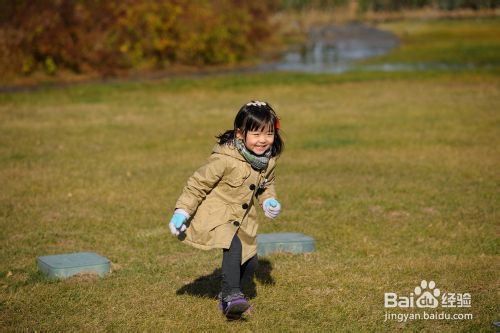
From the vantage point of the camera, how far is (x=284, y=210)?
8.66 metres

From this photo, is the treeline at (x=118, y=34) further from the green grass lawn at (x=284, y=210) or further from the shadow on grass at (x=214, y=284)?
the shadow on grass at (x=214, y=284)

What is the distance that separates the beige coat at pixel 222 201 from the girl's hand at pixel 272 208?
0.38ft

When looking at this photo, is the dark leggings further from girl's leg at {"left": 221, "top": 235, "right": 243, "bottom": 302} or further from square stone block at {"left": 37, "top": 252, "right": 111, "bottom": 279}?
square stone block at {"left": 37, "top": 252, "right": 111, "bottom": 279}

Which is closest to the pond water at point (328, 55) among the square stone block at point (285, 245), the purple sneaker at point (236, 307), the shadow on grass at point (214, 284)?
the square stone block at point (285, 245)

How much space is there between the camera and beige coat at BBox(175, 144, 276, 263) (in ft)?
16.7

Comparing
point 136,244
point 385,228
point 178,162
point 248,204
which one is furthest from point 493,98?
point 248,204

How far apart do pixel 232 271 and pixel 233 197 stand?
49 cm

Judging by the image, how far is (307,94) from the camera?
19.8m

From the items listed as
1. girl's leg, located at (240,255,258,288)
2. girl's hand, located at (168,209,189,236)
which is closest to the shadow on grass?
girl's leg, located at (240,255,258,288)

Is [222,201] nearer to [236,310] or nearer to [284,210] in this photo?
[236,310]

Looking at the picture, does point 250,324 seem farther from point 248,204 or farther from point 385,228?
point 385,228

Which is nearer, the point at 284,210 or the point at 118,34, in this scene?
the point at 284,210

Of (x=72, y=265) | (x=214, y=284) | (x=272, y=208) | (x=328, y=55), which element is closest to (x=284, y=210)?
(x=214, y=284)

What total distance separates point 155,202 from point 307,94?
11.3 m
